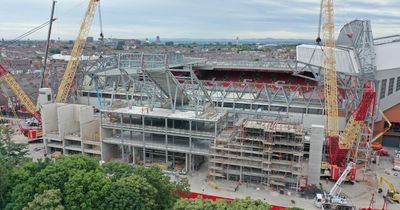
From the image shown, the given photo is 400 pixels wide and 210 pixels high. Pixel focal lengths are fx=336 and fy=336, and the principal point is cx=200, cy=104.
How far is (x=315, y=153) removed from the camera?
5109cm

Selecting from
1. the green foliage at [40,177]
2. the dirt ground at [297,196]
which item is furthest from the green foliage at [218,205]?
the dirt ground at [297,196]

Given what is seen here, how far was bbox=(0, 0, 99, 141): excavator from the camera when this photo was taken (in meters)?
74.2

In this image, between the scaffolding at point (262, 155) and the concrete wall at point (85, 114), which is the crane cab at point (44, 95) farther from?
the scaffolding at point (262, 155)

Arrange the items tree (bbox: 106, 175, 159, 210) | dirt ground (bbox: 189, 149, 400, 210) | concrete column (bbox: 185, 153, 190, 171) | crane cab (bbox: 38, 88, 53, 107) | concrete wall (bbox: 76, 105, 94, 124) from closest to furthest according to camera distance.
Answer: tree (bbox: 106, 175, 159, 210), dirt ground (bbox: 189, 149, 400, 210), concrete column (bbox: 185, 153, 190, 171), concrete wall (bbox: 76, 105, 94, 124), crane cab (bbox: 38, 88, 53, 107)

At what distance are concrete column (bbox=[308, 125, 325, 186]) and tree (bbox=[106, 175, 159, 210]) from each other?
2662 cm

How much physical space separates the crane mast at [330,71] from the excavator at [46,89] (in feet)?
164

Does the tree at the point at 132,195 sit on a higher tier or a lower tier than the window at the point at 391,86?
lower

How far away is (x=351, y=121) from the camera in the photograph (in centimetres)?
5569

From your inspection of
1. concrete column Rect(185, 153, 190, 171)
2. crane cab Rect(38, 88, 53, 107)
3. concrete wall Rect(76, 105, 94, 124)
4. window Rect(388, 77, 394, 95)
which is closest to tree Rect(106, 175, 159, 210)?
concrete column Rect(185, 153, 190, 171)

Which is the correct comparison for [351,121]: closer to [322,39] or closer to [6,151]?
[322,39]

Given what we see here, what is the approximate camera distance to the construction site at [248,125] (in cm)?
5012

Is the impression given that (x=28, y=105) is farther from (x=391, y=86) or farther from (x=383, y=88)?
(x=391, y=86)

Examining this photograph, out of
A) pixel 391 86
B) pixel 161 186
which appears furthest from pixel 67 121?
pixel 391 86

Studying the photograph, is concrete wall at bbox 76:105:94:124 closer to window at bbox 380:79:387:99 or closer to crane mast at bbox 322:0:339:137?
crane mast at bbox 322:0:339:137
